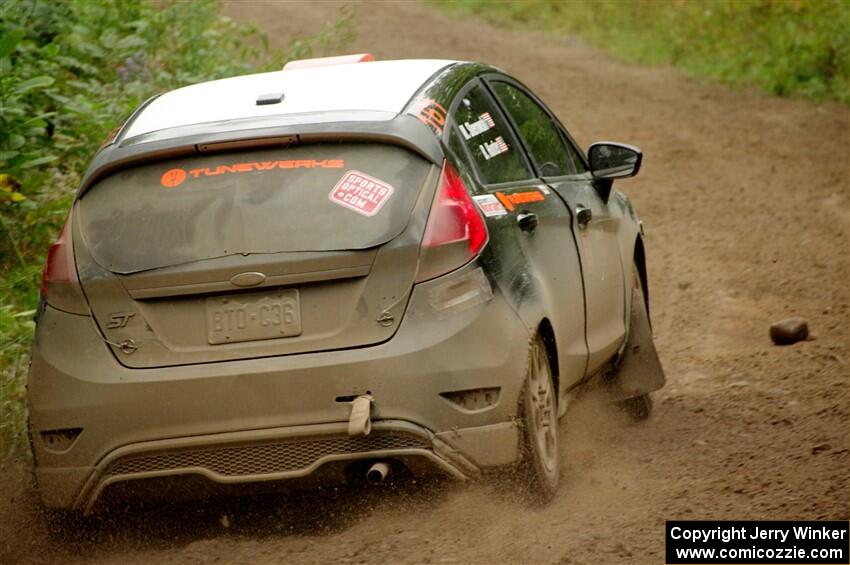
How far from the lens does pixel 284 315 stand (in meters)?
4.95

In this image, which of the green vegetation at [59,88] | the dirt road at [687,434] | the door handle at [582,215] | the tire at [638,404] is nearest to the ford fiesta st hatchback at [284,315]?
the dirt road at [687,434]

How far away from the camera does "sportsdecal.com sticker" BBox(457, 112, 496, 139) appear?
5684mm

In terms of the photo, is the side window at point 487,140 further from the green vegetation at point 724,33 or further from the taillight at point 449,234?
the green vegetation at point 724,33

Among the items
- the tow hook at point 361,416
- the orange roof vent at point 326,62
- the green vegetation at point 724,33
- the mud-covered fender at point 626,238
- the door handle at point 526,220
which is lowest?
the green vegetation at point 724,33

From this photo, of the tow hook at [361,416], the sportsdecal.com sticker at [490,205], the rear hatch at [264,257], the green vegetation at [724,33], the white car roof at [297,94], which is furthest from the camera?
the green vegetation at [724,33]

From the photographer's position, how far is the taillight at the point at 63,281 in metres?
5.12

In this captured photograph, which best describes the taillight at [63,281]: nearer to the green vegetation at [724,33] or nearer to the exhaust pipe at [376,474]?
the exhaust pipe at [376,474]

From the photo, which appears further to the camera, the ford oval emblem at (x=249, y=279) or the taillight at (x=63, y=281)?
the taillight at (x=63, y=281)

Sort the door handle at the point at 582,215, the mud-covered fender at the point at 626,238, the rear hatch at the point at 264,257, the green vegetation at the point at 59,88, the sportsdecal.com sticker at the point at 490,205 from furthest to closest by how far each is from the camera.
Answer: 1. the green vegetation at the point at 59,88
2. the mud-covered fender at the point at 626,238
3. the door handle at the point at 582,215
4. the sportsdecal.com sticker at the point at 490,205
5. the rear hatch at the point at 264,257

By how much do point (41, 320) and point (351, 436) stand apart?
119 cm

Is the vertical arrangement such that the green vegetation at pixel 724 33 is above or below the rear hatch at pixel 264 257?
below

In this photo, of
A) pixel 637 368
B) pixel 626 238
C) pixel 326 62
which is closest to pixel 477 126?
pixel 326 62

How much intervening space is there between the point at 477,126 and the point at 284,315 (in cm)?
135

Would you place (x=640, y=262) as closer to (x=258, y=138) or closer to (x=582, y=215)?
(x=582, y=215)
